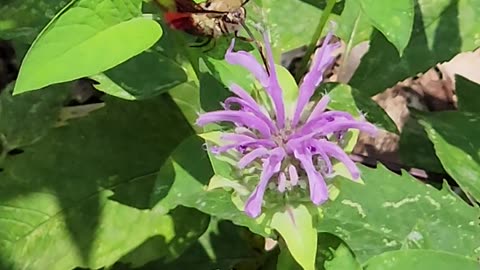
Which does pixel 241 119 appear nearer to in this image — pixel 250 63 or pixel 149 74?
pixel 250 63

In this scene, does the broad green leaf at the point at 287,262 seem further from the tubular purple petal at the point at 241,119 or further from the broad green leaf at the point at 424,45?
the broad green leaf at the point at 424,45

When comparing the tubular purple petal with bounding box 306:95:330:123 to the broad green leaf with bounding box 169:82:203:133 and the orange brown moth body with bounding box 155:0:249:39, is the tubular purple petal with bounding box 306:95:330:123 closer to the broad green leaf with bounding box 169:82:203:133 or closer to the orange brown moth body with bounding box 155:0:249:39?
the orange brown moth body with bounding box 155:0:249:39

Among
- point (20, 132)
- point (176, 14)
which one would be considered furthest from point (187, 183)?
point (20, 132)

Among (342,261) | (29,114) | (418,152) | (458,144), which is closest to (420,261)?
(342,261)

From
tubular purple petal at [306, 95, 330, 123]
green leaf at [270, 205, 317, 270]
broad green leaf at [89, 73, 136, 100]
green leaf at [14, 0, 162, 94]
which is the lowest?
broad green leaf at [89, 73, 136, 100]

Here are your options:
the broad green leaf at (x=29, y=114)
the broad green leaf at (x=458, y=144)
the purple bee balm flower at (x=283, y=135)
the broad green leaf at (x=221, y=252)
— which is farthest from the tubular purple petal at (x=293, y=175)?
the broad green leaf at (x=29, y=114)

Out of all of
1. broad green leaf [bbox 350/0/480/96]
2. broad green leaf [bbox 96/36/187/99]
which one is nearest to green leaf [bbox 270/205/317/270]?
broad green leaf [bbox 96/36/187/99]
